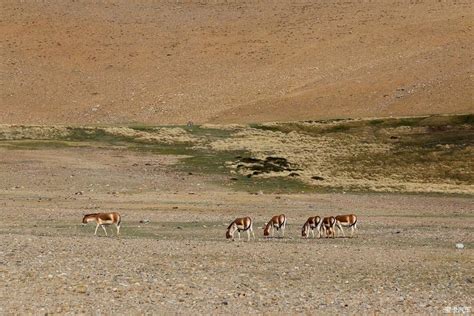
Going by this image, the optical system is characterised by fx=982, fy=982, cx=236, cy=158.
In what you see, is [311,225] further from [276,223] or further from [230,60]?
[230,60]

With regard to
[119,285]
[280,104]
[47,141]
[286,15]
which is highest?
[286,15]

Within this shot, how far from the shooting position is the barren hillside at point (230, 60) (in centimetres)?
7106

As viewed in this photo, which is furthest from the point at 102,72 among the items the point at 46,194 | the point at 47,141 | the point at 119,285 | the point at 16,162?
the point at 119,285

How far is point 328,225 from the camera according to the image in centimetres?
2806

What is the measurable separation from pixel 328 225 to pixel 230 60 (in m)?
61.7

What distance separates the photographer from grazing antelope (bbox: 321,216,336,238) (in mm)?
27922

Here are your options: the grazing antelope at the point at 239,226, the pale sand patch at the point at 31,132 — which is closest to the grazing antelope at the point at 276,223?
the grazing antelope at the point at 239,226

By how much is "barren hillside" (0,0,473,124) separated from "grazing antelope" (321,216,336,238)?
3624cm

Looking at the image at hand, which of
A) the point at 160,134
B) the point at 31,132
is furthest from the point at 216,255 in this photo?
the point at 31,132

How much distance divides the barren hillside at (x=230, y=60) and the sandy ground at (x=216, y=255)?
88.4 feet

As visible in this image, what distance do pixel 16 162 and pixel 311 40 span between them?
4886cm

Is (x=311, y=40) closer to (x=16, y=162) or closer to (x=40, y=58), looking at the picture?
(x=40, y=58)

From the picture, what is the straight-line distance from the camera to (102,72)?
8656 cm

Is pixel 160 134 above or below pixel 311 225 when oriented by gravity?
above
